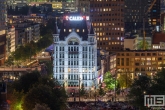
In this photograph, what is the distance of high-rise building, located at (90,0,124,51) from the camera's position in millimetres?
131500

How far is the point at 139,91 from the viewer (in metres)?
75.9

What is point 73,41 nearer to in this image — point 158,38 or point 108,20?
point 108,20

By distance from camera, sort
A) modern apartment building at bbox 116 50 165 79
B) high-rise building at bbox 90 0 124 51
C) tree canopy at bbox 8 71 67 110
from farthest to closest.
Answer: high-rise building at bbox 90 0 124 51, modern apartment building at bbox 116 50 165 79, tree canopy at bbox 8 71 67 110

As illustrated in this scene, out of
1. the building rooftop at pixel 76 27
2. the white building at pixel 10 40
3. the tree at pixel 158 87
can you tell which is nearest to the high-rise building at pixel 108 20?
the white building at pixel 10 40

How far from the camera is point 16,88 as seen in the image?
7781cm

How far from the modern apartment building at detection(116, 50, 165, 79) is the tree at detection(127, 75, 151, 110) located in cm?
3472

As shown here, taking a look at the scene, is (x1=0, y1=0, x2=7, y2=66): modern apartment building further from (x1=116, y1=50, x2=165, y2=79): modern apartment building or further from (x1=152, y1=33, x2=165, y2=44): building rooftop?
(x1=152, y1=33, x2=165, y2=44): building rooftop

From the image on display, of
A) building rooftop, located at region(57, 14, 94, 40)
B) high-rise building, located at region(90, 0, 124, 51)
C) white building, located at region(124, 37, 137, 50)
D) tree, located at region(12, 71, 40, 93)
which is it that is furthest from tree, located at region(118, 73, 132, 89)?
white building, located at region(124, 37, 137, 50)

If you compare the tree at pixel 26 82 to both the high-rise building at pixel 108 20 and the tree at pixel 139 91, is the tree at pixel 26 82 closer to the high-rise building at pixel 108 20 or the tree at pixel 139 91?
the tree at pixel 139 91

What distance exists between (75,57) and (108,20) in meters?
33.2

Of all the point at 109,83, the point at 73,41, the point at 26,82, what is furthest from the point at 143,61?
the point at 26,82

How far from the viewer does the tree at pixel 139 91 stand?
73938 millimetres

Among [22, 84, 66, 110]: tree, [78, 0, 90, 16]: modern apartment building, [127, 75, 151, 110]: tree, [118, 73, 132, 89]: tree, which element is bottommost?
[118, 73, 132, 89]: tree

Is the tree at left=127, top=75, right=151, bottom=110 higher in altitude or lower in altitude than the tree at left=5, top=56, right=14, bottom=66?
higher
